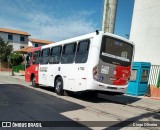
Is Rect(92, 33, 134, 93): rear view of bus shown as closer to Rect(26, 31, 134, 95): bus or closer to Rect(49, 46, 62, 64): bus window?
Rect(26, 31, 134, 95): bus

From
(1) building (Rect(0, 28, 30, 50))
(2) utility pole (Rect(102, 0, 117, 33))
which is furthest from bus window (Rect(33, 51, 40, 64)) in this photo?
(1) building (Rect(0, 28, 30, 50))

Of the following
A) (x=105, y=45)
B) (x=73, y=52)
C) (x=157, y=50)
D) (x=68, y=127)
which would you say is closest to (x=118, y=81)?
(x=105, y=45)

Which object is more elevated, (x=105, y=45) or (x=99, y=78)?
(x=105, y=45)

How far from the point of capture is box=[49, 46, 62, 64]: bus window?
12.0 metres

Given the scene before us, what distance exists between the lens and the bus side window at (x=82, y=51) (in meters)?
9.63

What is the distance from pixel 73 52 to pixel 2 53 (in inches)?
1426

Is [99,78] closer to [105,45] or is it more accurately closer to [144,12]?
[105,45]

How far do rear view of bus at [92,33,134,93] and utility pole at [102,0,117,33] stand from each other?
33.3ft

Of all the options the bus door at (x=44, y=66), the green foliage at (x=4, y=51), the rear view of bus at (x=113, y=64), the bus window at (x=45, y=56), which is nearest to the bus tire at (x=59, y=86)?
the bus door at (x=44, y=66)

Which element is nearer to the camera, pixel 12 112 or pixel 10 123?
pixel 10 123

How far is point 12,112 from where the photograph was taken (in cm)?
719

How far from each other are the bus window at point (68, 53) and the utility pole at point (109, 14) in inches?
382

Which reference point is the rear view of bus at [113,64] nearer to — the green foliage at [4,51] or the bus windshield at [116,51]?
the bus windshield at [116,51]

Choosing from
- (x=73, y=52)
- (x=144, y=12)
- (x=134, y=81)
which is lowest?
(x=134, y=81)
